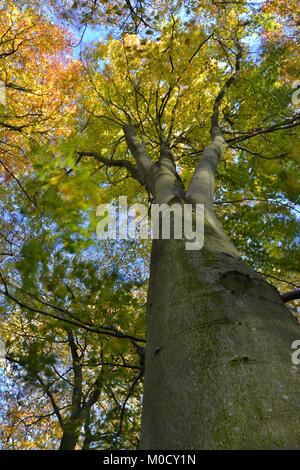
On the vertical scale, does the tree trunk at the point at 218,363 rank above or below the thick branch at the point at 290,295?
below

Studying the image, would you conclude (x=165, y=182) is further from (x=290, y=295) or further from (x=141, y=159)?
(x=290, y=295)

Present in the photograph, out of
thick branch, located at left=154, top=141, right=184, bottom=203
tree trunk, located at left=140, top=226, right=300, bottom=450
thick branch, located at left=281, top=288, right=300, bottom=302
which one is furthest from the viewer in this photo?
thick branch, located at left=154, top=141, right=184, bottom=203

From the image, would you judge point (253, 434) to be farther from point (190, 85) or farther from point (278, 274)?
point (190, 85)

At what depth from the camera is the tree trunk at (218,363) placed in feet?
2.35

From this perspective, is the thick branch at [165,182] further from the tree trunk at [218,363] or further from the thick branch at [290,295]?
the thick branch at [290,295]

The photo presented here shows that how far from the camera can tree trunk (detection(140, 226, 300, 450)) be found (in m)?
0.71

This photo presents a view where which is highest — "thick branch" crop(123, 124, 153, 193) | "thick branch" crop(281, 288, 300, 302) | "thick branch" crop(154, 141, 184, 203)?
"thick branch" crop(123, 124, 153, 193)

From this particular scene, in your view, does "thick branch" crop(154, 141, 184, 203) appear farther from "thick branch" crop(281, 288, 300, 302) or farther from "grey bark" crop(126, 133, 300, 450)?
"thick branch" crop(281, 288, 300, 302)

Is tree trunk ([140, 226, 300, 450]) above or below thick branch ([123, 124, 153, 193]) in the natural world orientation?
below

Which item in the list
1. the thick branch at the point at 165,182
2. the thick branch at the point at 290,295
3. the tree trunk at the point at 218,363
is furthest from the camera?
the thick branch at the point at 165,182

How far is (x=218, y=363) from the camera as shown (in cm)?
87

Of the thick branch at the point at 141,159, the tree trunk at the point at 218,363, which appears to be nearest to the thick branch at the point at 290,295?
the tree trunk at the point at 218,363

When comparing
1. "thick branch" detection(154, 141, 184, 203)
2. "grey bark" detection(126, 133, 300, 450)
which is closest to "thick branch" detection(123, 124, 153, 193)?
"thick branch" detection(154, 141, 184, 203)
